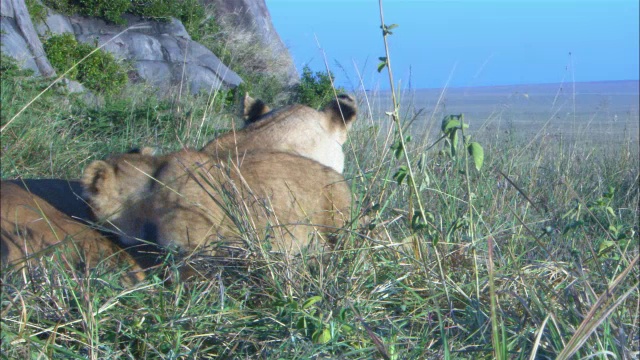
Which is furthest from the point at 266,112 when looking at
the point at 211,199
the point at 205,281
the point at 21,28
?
the point at 21,28

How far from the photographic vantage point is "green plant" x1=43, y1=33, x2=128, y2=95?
46.3 ft

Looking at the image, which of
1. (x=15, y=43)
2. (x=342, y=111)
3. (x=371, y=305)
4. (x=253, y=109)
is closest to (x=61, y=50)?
(x=15, y=43)

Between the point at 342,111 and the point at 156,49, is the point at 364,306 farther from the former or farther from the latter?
the point at 156,49

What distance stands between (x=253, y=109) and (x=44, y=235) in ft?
7.70

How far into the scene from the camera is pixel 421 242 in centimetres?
353

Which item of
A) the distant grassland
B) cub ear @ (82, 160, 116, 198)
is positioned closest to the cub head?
cub ear @ (82, 160, 116, 198)

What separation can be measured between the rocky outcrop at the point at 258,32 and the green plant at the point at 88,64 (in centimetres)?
466

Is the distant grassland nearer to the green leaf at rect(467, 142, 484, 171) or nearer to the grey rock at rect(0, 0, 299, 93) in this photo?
the green leaf at rect(467, 142, 484, 171)

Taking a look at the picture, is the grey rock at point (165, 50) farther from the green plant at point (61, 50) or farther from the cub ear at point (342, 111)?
the cub ear at point (342, 111)

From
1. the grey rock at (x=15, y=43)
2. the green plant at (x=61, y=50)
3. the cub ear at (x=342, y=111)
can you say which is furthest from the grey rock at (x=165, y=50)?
the cub ear at (x=342, y=111)

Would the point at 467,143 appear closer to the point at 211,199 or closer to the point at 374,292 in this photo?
the point at 374,292

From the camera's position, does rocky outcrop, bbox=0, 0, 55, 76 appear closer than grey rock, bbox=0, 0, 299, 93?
Yes

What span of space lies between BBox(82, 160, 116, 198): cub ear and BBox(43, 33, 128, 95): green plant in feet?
34.4

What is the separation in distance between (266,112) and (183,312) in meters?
2.63
